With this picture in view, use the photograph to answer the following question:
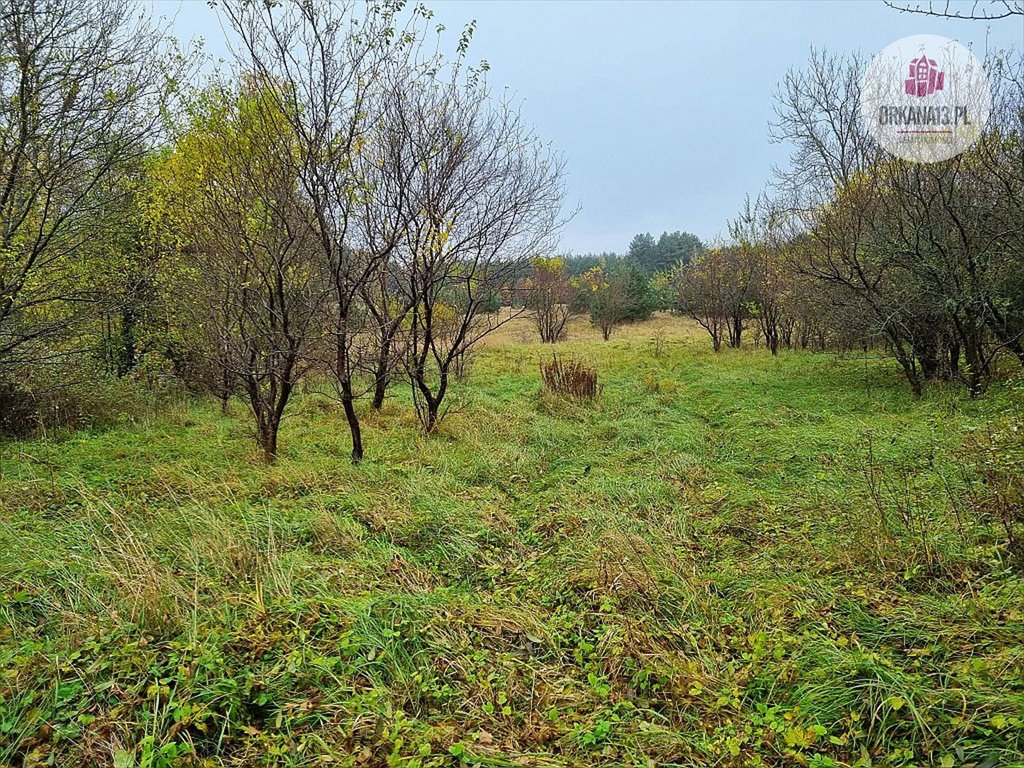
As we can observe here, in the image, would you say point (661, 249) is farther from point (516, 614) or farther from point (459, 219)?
point (516, 614)

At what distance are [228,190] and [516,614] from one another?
17.6 ft

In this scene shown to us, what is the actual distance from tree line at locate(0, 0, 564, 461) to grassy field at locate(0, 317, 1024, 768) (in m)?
1.66

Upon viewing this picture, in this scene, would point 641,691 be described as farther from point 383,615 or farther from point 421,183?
point 421,183

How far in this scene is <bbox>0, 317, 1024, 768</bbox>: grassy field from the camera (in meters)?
1.94

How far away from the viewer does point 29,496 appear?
4.36m

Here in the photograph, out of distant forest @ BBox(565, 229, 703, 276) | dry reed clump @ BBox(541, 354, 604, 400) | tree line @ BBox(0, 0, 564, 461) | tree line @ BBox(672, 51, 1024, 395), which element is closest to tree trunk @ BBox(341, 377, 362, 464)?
tree line @ BBox(0, 0, 564, 461)

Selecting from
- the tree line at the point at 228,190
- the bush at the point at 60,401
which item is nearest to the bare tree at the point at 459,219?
the tree line at the point at 228,190

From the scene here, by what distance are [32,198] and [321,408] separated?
183 inches

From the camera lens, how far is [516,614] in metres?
2.75

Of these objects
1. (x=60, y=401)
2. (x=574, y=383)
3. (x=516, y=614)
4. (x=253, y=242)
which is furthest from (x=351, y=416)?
(x=60, y=401)

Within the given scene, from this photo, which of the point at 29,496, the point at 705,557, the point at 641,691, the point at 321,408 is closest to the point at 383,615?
the point at 641,691

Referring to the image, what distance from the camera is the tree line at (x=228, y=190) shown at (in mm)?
4902

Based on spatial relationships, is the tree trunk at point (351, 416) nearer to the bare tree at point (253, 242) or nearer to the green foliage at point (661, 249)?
the bare tree at point (253, 242)

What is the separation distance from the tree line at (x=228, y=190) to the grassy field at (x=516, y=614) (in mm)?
1659
